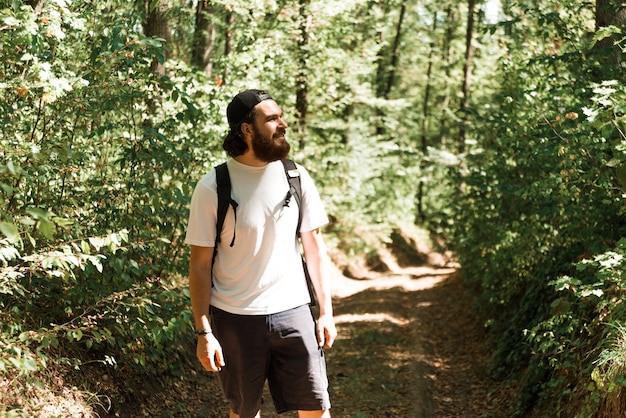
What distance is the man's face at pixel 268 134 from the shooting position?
11.9 ft

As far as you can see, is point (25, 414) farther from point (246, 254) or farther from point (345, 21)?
point (345, 21)

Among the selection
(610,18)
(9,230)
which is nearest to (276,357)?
(9,230)

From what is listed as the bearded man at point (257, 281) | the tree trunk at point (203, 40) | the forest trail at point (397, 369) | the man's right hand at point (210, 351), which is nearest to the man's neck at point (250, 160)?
the bearded man at point (257, 281)

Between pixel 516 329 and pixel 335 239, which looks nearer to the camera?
pixel 516 329

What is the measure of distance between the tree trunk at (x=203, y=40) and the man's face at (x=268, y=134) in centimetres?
904

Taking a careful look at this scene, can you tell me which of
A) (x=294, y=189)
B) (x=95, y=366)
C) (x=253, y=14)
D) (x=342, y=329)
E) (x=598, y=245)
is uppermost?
(x=253, y=14)

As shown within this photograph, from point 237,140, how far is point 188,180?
3840mm

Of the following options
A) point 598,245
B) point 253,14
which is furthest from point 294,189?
point 253,14

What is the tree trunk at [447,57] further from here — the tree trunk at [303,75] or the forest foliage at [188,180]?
the forest foliage at [188,180]

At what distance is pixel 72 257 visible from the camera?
4.02 meters

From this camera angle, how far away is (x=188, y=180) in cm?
739

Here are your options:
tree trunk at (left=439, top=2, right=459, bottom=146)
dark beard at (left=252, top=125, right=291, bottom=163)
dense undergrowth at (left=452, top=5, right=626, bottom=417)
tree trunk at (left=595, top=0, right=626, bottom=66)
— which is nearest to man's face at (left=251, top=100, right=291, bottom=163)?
dark beard at (left=252, top=125, right=291, bottom=163)

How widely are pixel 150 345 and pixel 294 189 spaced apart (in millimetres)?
3384

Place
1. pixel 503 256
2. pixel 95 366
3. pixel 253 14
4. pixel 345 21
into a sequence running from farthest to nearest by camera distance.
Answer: pixel 345 21 → pixel 253 14 → pixel 503 256 → pixel 95 366
